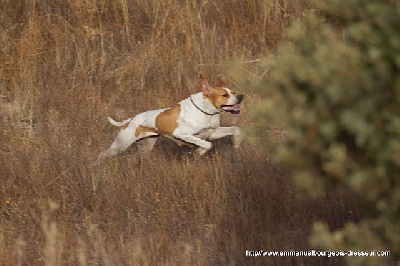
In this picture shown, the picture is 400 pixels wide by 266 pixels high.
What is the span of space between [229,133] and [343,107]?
4.57 m

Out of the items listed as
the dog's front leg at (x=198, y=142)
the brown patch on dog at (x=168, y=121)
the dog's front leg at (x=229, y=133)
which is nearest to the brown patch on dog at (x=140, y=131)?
the brown patch on dog at (x=168, y=121)

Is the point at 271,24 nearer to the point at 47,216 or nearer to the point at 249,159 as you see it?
the point at 249,159

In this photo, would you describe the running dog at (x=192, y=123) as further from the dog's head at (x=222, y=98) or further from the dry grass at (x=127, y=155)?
the dry grass at (x=127, y=155)

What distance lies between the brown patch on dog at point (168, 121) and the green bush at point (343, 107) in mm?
4134

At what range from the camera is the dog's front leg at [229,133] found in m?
7.59

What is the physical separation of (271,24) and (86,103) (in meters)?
2.57

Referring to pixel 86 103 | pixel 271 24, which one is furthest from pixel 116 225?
pixel 271 24

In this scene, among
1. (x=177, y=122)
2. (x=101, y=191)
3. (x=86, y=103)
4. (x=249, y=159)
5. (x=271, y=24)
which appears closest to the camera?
(x=101, y=191)

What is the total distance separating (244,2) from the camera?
10.2 meters

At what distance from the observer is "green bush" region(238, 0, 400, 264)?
3166mm

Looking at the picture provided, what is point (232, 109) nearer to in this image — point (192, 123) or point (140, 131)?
point (192, 123)

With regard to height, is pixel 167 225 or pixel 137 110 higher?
pixel 167 225

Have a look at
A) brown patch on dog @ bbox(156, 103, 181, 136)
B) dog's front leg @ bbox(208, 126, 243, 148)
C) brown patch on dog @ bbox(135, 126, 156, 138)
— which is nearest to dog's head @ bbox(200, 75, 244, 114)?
dog's front leg @ bbox(208, 126, 243, 148)

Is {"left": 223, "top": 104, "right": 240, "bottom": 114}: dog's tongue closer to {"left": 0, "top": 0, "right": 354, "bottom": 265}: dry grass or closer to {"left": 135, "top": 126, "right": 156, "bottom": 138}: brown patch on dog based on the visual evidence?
{"left": 0, "top": 0, "right": 354, "bottom": 265}: dry grass
